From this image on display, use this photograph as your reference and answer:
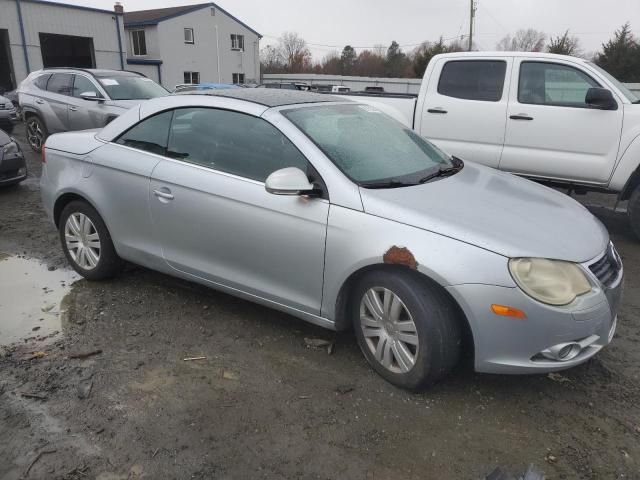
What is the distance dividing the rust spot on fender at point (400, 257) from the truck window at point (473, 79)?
406 centimetres

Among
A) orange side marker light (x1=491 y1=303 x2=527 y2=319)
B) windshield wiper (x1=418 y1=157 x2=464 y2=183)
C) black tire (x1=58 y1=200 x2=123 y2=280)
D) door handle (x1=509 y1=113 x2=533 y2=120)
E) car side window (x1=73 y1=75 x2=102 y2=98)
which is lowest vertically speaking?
black tire (x1=58 y1=200 x2=123 y2=280)

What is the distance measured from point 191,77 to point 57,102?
29578 mm

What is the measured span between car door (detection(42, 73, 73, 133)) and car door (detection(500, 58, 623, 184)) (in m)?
8.01

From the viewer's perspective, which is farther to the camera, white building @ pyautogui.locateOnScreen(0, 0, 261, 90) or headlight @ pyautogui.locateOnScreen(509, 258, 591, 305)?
white building @ pyautogui.locateOnScreen(0, 0, 261, 90)

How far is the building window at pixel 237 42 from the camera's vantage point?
40.5 meters

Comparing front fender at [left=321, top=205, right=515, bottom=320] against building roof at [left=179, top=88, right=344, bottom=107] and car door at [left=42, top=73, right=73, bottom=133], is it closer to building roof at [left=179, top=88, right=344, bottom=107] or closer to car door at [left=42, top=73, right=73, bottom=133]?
building roof at [left=179, top=88, right=344, bottom=107]

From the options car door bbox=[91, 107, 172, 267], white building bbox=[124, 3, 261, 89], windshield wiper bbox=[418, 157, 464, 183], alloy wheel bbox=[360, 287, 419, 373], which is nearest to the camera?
alloy wheel bbox=[360, 287, 419, 373]

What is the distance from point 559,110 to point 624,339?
10.0ft

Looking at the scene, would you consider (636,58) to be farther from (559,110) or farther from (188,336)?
(188,336)

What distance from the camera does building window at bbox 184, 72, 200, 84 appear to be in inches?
1462

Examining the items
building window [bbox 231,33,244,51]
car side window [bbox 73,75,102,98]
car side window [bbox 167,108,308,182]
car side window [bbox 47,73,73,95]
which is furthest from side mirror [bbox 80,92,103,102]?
building window [bbox 231,33,244,51]

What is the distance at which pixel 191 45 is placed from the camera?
122 feet

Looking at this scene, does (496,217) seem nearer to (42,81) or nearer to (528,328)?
(528,328)

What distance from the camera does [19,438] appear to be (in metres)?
2.56
